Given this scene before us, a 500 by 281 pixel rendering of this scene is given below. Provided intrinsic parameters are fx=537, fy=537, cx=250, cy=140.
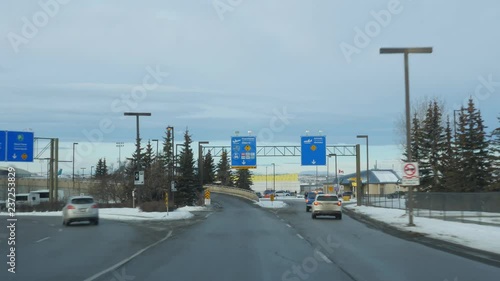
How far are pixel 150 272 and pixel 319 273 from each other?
3.78 m

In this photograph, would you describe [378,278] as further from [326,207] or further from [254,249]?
[326,207]

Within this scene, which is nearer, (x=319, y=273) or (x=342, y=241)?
(x=319, y=273)

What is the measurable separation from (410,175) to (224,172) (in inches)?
4317

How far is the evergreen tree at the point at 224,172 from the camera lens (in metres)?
132

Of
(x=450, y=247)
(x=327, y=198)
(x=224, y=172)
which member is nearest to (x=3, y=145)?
(x=327, y=198)

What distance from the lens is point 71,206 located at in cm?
2928

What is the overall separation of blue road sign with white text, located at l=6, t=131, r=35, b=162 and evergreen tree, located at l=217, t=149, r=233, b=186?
90.4 m

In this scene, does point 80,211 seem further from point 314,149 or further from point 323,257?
point 314,149

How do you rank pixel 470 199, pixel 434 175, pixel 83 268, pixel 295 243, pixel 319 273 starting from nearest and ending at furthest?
pixel 319 273
pixel 83 268
pixel 295 243
pixel 470 199
pixel 434 175

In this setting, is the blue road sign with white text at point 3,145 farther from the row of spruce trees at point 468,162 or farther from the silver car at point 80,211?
the row of spruce trees at point 468,162

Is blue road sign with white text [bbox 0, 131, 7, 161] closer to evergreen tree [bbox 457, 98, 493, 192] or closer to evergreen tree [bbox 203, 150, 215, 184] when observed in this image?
evergreen tree [bbox 457, 98, 493, 192]

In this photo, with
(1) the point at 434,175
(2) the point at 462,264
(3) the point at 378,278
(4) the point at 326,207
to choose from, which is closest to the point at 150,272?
(3) the point at 378,278

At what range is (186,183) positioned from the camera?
267 ft

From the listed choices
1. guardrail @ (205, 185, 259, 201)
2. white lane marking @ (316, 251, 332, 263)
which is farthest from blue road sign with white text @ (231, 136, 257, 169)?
white lane marking @ (316, 251, 332, 263)
